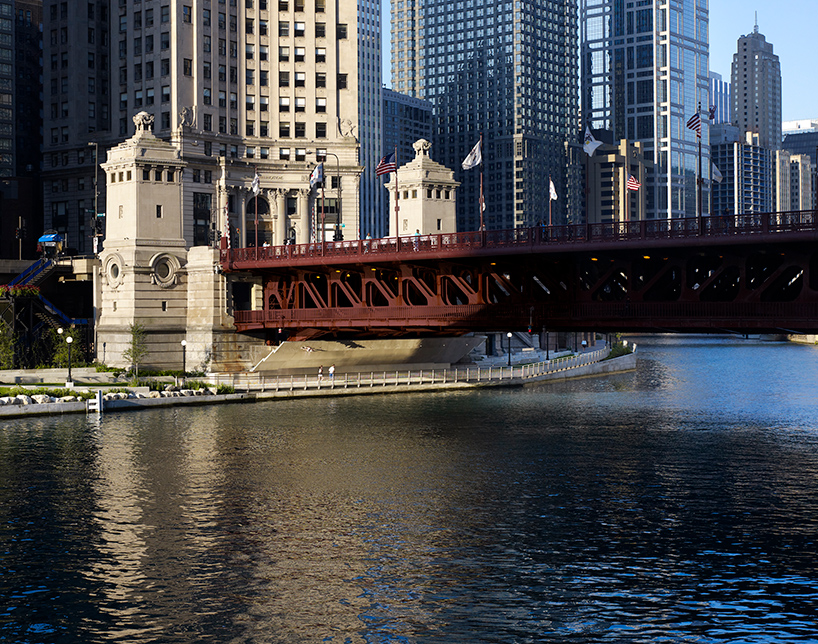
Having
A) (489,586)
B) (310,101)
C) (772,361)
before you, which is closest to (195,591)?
(489,586)

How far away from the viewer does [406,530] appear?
46.3 metres

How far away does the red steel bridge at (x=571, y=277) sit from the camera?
205 ft

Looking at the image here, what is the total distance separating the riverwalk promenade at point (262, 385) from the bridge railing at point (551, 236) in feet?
36.6

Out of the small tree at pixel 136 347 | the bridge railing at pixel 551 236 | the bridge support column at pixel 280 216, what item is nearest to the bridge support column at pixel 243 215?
the bridge support column at pixel 280 216

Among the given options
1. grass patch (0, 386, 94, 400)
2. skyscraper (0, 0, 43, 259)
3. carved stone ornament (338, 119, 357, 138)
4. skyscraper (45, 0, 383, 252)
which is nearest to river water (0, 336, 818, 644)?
grass patch (0, 386, 94, 400)

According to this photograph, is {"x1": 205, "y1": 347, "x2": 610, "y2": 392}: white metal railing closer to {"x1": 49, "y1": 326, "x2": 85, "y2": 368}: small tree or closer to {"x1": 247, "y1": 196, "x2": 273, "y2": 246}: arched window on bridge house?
{"x1": 49, "y1": 326, "x2": 85, "y2": 368}: small tree

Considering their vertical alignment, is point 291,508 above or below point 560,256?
below

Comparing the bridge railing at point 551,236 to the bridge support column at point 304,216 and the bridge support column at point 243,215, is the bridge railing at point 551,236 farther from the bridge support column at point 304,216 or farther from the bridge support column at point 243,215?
the bridge support column at point 304,216

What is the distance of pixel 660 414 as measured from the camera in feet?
281

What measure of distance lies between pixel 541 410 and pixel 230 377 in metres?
27.9

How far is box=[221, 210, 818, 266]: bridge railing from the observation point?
202 ft

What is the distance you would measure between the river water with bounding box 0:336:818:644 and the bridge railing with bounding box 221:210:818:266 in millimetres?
12663

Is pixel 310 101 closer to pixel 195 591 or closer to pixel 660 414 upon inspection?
pixel 660 414

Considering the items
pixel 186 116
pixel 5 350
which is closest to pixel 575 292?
pixel 5 350
